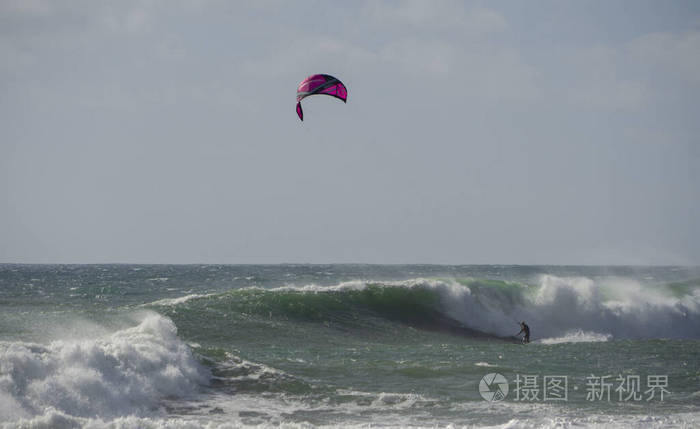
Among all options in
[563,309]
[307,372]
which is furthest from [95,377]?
[563,309]

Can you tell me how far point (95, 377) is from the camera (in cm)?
1025

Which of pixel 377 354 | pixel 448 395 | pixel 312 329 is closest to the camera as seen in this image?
pixel 448 395

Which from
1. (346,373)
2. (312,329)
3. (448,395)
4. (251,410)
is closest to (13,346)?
(251,410)

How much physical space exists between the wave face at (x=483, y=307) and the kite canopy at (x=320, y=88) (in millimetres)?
6331

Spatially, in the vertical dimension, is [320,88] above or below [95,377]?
above

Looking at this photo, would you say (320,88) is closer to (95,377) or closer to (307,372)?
(307,372)

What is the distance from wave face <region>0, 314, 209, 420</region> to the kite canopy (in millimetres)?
8274

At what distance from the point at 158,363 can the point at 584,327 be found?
742 inches

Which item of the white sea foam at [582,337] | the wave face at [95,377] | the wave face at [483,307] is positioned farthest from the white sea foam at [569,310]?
the wave face at [95,377]

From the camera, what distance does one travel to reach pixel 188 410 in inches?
406

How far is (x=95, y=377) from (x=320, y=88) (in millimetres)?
10644

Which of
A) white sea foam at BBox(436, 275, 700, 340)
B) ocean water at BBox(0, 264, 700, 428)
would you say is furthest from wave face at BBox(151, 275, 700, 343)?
ocean water at BBox(0, 264, 700, 428)

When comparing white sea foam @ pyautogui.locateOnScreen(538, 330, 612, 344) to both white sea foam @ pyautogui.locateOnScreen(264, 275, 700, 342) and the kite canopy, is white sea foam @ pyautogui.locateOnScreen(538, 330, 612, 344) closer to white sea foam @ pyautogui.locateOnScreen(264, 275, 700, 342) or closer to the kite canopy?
white sea foam @ pyautogui.locateOnScreen(264, 275, 700, 342)

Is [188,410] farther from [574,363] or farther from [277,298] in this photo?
[277,298]
